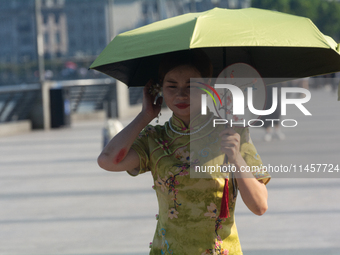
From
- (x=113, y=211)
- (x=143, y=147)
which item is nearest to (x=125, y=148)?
(x=143, y=147)

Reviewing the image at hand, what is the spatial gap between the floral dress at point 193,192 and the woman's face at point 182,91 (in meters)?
0.06

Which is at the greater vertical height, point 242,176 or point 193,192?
point 242,176

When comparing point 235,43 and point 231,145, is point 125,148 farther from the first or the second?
point 235,43

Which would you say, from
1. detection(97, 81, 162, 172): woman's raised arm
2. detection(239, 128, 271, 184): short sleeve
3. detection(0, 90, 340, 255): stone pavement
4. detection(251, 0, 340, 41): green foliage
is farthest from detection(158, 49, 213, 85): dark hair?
detection(251, 0, 340, 41): green foliage

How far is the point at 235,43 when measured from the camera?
6.38ft

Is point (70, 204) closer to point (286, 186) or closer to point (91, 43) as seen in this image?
point (286, 186)

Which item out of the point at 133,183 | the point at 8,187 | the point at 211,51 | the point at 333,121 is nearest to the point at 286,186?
the point at 133,183

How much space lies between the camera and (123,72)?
261 cm

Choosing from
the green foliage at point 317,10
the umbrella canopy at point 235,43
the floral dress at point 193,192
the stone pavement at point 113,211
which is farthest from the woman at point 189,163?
the green foliage at point 317,10

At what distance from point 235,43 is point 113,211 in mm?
4667

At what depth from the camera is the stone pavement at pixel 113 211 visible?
198 inches

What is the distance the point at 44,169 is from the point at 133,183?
2.41m

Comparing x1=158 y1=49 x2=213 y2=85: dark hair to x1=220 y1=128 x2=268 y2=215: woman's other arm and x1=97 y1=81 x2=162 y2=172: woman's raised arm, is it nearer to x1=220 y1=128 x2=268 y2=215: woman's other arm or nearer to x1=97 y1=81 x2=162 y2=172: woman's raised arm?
x1=97 y1=81 x2=162 y2=172: woman's raised arm

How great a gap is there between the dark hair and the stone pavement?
1.11 meters
